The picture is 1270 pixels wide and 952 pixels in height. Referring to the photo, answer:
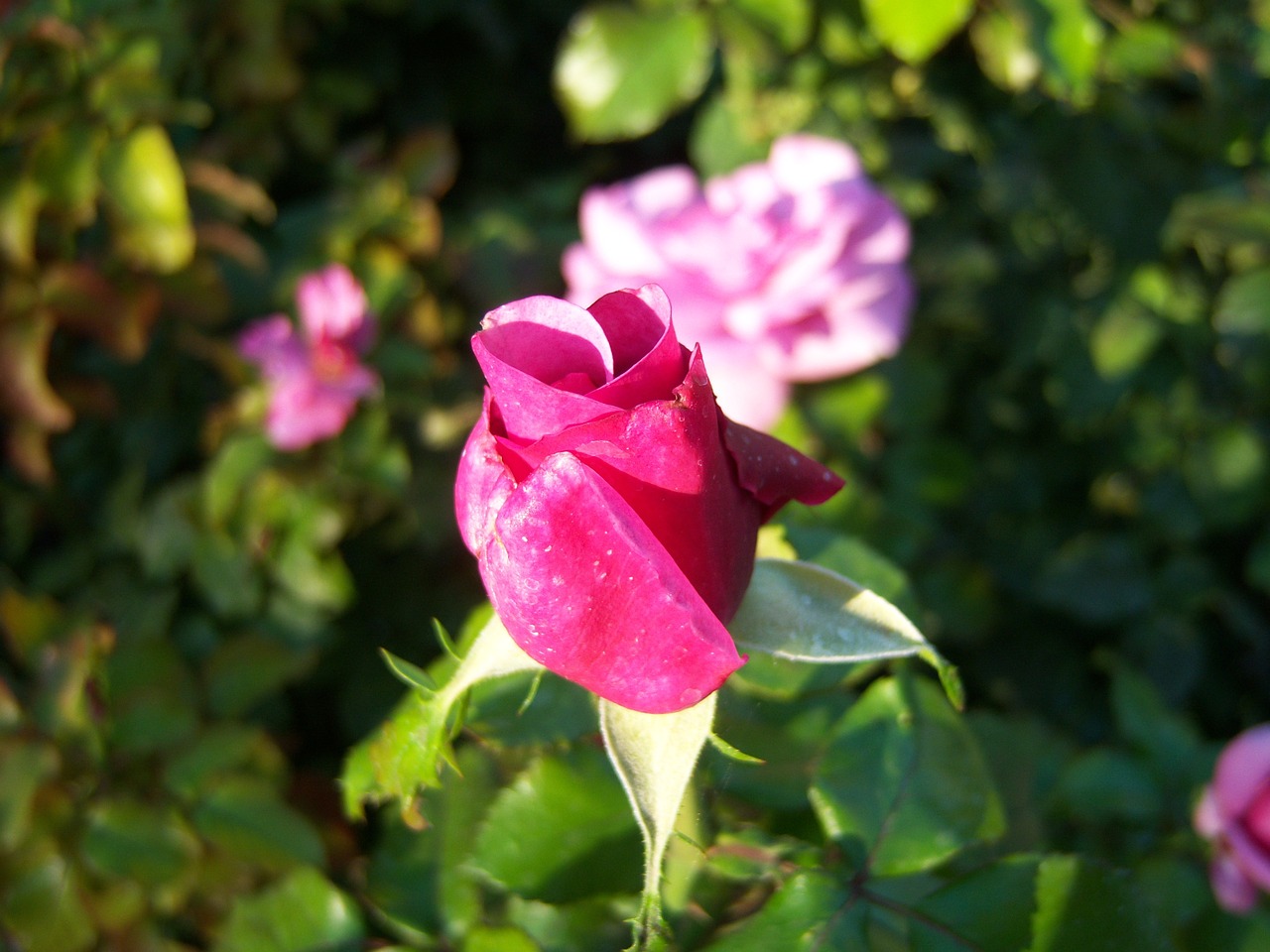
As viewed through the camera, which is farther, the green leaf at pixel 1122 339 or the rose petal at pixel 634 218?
the green leaf at pixel 1122 339

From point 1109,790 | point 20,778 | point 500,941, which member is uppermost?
point 500,941

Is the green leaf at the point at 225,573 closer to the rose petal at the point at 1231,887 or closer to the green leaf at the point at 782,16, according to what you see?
the green leaf at the point at 782,16

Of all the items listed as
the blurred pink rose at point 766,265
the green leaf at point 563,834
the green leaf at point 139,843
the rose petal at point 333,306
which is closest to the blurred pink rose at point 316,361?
→ the rose petal at point 333,306

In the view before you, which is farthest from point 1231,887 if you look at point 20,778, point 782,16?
point 20,778

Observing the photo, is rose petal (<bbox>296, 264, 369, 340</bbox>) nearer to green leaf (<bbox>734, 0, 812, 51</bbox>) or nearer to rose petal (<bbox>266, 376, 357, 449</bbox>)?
rose petal (<bbox>266, 376, 357, 449</bbox>)

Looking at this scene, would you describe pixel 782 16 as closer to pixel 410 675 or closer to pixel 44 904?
pixel 410 675
